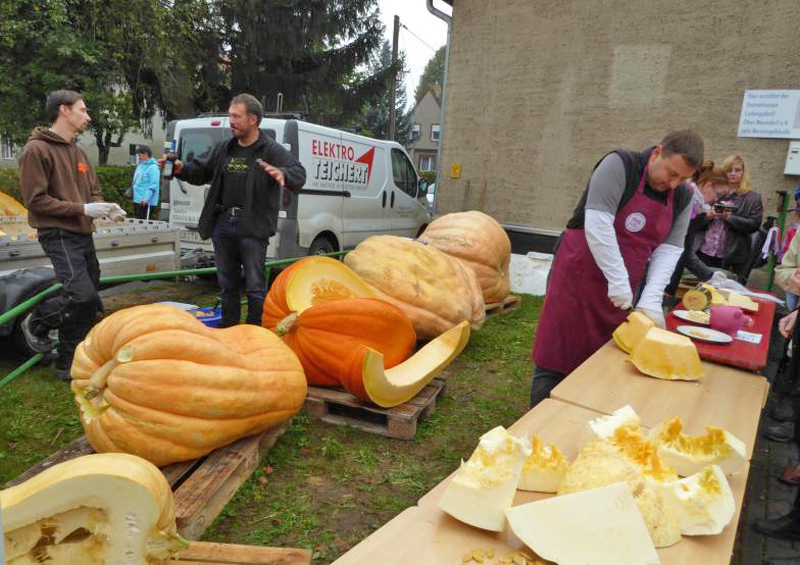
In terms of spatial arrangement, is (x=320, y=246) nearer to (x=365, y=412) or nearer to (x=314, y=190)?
→ (x=314, y=190)

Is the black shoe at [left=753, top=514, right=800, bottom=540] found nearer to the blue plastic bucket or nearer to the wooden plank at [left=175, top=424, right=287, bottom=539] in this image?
the wooden plank at [left=175, top=424, right=287, bottom=539]

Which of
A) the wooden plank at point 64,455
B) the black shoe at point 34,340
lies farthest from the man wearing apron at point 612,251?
the black shoe at point 34,340

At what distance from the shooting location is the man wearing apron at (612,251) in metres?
2.71

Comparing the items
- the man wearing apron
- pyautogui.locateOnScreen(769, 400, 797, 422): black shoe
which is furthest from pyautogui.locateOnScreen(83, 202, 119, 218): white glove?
pyautogui.locateOnScreen(769, 400, 797, 422): black shoe

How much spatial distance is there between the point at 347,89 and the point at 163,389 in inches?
766

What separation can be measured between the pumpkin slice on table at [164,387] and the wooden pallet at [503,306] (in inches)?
157

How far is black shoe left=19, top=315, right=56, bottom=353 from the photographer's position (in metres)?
3.94

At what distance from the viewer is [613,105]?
8055 mm

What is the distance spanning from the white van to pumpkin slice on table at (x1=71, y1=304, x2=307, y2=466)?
3.67 meters

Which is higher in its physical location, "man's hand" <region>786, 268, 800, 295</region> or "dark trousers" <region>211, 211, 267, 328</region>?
"man's hand" <region>786, 268, 800, 295</region>

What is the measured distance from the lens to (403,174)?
30.0 feet

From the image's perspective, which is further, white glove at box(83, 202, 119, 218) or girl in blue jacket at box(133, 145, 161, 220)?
girl in blue jacket at box(133, 145, 161, 220)

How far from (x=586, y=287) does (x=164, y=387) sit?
87.6 inches

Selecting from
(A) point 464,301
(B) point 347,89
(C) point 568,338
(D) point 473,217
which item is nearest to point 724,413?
(C) point 568,338
